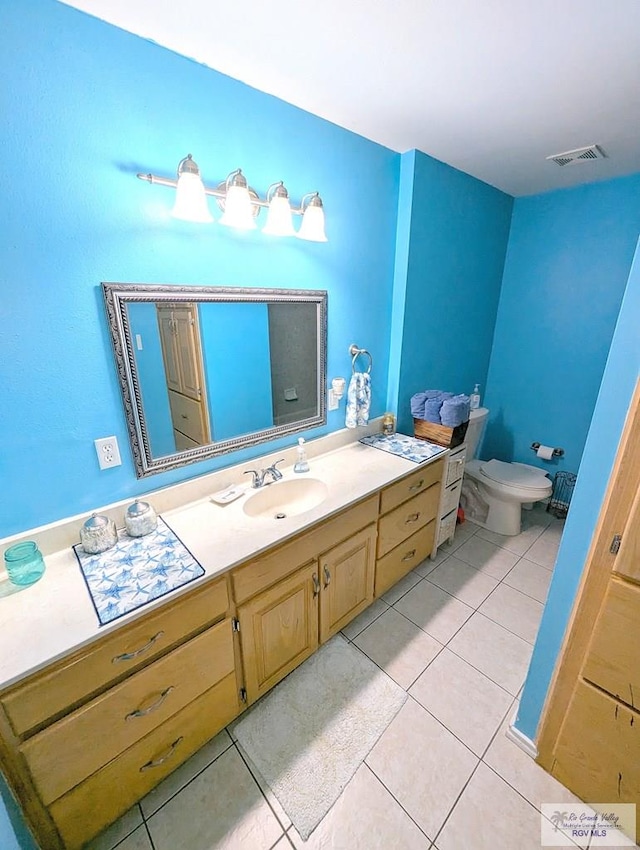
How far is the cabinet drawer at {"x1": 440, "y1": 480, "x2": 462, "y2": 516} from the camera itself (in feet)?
6.70

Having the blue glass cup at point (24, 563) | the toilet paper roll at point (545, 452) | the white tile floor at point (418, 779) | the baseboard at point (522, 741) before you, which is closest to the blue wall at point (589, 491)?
the baseboard at point (522, 741)

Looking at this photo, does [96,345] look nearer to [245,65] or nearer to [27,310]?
[27,310]

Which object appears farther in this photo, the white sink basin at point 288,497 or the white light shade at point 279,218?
the white sink basin at point 288,497

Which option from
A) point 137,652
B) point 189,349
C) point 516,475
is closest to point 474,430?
point 516,475

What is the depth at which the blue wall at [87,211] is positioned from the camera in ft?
2.94

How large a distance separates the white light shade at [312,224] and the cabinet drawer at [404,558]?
58.2 inches

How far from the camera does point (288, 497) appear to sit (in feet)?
5.13

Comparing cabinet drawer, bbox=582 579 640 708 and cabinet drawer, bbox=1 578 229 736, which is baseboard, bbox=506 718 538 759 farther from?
cabinet drawer, bbox=1 578 229 736

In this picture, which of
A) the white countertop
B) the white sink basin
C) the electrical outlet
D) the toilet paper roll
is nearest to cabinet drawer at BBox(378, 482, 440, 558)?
the white countertop

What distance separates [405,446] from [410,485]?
279 millimetres

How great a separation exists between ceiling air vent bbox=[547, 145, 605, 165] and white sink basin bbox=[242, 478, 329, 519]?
2.04 m

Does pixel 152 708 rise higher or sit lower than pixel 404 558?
higher

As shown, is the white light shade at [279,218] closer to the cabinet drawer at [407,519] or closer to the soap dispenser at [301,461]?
the soap dispenser at [301,461]

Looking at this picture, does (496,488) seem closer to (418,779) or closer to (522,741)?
(522,741)
